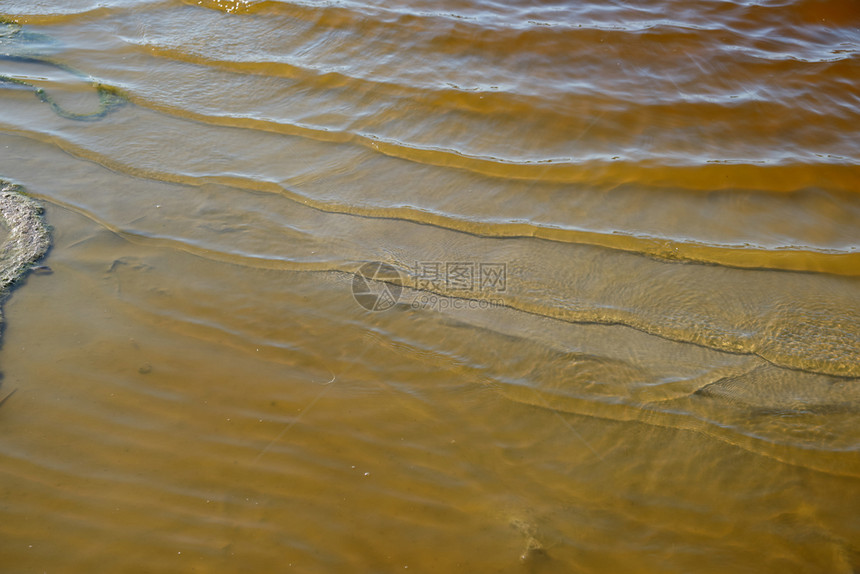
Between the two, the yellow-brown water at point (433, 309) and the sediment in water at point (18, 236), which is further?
the sediment in water at point (18, 236)

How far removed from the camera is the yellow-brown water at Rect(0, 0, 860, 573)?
2092 millimetres

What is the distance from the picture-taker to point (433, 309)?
3010mm

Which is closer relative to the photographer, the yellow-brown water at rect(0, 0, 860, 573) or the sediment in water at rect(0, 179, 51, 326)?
the yellow-brown water at rect(0, 0, 860, 573)

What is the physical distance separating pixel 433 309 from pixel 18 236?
2.36 m

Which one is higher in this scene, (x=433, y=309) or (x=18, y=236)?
(x=18, y=236)

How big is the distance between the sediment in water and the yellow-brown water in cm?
10

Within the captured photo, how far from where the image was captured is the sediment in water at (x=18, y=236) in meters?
2.93

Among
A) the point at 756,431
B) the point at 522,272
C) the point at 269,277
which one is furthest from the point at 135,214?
the point at 756,431

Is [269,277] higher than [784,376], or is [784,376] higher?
[269,277]

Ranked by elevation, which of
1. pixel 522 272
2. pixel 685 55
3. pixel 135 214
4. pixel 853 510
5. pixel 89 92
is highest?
pixel 685 55

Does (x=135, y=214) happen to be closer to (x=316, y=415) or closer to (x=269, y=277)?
(x=269, y=277)

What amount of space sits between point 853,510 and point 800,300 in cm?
140

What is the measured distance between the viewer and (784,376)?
8.99 feet

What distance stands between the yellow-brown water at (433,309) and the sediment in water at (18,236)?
10cm
